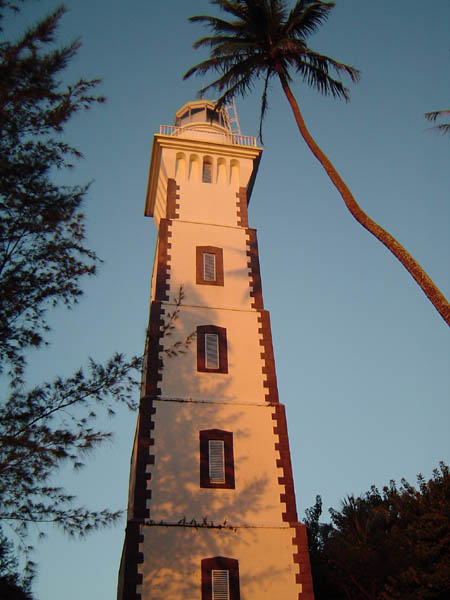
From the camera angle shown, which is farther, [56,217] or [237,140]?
[237,140]

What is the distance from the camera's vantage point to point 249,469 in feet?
59.2

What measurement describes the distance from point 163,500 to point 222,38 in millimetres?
14136

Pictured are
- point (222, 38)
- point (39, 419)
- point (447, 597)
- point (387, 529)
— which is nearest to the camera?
point (39, 419)

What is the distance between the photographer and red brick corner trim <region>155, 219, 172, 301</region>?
70.9 feet

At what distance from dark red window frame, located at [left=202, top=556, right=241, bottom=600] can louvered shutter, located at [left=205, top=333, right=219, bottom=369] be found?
617 cm

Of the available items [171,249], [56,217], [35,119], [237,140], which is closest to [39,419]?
[56,217]

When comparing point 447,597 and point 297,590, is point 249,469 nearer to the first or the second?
point 297,590

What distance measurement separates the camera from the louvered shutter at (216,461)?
696 inches

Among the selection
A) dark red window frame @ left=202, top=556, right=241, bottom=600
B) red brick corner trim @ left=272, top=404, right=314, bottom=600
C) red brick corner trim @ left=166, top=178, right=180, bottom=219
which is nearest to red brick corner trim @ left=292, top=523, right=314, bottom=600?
red brick corner trim @ left=272, top=404, right=314, bottom=600

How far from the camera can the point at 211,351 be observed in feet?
67.1

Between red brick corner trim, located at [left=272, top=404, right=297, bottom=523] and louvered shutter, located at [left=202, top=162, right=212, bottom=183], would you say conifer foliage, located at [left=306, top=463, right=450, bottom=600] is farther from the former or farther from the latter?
louvered shutter, located at [left=202, top=162, right=212, bottom=183]

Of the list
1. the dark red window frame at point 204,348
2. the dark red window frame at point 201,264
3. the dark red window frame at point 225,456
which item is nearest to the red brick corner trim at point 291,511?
the dark red window frame at point 225,456

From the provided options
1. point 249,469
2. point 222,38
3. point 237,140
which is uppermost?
point 237,140

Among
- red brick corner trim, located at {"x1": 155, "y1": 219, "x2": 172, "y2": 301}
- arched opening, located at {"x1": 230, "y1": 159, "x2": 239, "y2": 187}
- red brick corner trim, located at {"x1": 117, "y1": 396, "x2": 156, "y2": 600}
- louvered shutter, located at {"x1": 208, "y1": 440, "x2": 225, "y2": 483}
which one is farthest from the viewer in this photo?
arched opening, located at {"x1": 230, "y1": 159, "x2": 239, "y2": 187}
